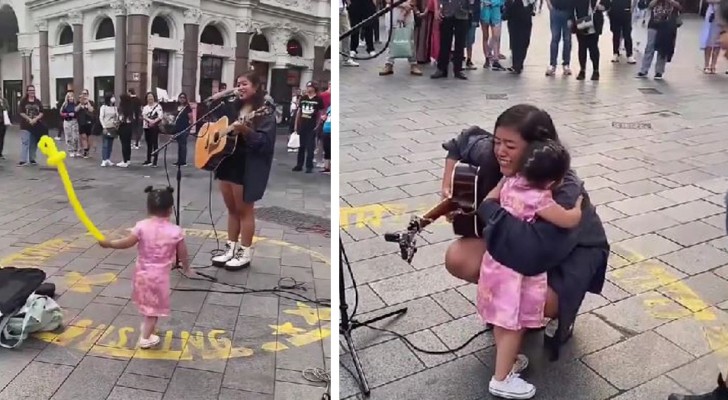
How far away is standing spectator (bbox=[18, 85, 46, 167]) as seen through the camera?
132 cm

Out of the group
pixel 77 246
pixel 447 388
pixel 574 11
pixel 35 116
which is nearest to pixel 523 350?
pixel 447 388

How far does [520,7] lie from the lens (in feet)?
5.36

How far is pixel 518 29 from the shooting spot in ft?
5.49

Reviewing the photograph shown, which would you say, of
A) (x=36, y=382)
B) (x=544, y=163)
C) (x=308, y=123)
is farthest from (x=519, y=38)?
(x=36, y=382)

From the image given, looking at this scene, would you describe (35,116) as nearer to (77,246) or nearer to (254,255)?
(77,246)

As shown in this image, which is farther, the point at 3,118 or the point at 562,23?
the point at 562,23

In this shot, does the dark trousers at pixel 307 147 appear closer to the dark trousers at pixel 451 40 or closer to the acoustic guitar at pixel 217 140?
the acoustic guitar at pixel 217 140

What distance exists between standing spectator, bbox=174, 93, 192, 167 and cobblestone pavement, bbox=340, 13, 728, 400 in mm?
416

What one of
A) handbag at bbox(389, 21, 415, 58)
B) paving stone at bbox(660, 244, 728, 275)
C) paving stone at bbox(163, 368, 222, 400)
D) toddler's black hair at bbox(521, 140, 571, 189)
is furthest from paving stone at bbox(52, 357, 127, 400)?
paving stone at bbox(660, 244, 728, 275)

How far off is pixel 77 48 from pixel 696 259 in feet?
5.45

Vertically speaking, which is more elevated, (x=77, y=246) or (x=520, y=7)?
(x=520, y=7)

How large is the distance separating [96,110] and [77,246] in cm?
28

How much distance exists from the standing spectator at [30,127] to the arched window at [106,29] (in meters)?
0.19

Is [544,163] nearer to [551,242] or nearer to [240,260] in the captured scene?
[551,242]
